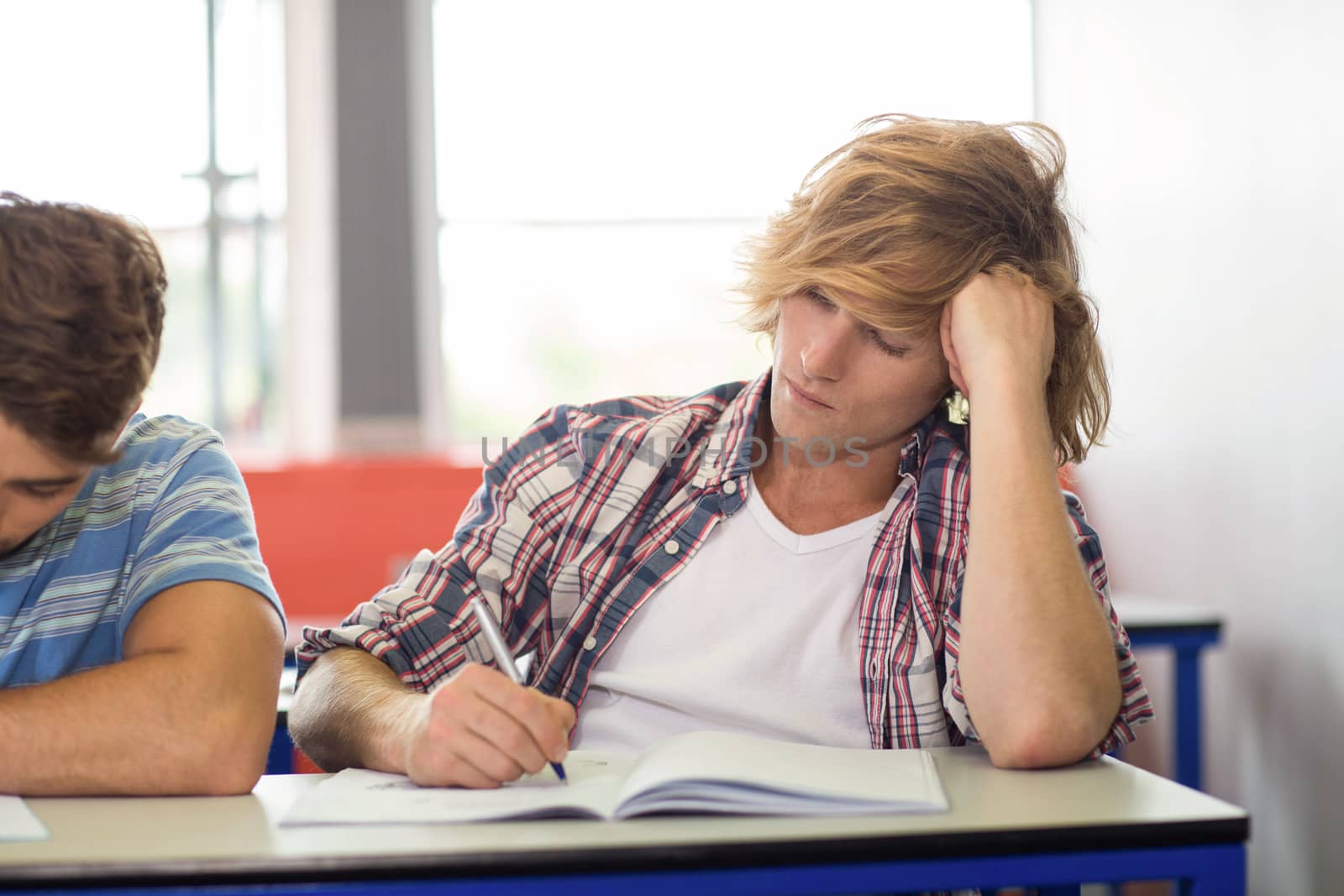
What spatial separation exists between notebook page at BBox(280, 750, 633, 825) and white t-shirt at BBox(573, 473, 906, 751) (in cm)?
26

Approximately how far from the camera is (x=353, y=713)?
1058 millimetres

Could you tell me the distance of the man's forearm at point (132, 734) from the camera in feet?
2.92

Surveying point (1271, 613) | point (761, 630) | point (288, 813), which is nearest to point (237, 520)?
point (288, 813)

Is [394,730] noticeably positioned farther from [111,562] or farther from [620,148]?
[620,148]

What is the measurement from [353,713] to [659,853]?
43 cm

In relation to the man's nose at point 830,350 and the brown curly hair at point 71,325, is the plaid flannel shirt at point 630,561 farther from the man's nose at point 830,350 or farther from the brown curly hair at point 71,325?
the brown curly hair at point 71,325

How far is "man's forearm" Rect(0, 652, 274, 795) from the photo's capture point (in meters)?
0.89

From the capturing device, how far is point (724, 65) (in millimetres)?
3566

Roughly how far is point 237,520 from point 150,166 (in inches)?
112

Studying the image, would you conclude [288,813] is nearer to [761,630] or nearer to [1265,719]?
[761,630]

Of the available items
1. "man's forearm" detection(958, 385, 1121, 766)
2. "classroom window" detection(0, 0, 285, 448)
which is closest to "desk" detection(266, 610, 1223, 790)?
"man's forearm" detection(958, 385, 1121, 766)

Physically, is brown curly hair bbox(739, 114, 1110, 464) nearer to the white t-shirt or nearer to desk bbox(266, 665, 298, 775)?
the white t-shirt

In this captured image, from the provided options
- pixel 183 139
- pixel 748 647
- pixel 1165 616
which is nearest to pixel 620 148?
pixel 183 139

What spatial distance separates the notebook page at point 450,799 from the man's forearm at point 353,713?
0.03 m
